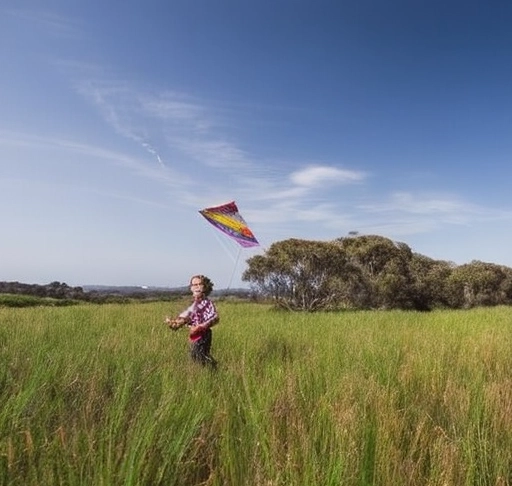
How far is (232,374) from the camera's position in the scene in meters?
5.18

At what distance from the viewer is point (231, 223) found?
24.7 ft

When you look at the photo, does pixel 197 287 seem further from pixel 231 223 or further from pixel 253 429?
pixel 253 429

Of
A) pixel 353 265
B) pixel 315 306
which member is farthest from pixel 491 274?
pixel 315 306

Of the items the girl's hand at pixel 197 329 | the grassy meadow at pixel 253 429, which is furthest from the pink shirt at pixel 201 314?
the grassy meadow at pixel 253 429

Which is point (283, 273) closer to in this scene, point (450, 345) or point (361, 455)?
point (450, 345)

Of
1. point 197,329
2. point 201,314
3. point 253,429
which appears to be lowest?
point 253,429

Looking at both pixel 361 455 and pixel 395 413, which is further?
pixel 395 413

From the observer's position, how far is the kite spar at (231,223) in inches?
294

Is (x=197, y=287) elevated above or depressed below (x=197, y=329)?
above

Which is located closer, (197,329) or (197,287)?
(197,329)

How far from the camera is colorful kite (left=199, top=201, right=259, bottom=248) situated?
7465mm

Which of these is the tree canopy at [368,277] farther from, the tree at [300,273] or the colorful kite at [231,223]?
the colorful kite at [231,223]

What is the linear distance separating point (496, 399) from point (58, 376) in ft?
12.4

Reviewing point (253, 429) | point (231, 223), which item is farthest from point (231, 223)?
point (253, 429)
